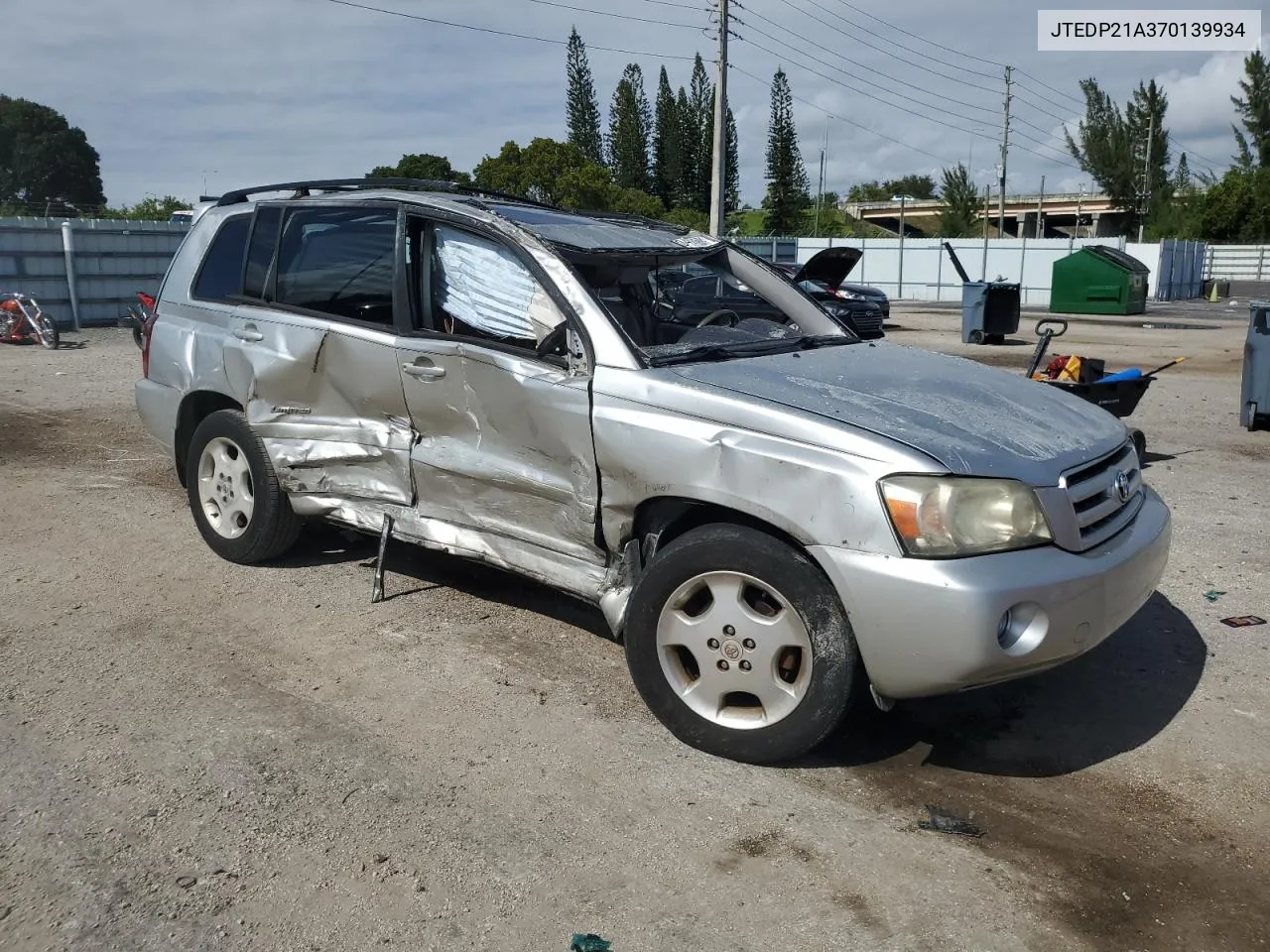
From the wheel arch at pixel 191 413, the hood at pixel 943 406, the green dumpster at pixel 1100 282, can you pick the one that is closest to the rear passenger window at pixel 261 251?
the wheel arch at pixel 191 413

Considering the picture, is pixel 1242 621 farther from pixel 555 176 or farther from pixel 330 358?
pixel 555 176

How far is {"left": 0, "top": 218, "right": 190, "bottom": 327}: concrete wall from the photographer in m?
18.7

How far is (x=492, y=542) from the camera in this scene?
4.34m

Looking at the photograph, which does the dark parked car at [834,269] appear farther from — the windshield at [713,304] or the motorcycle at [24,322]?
the motorcycle at [24,322]

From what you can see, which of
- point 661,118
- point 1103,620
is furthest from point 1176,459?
point 661,118

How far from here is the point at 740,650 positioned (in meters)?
3.51

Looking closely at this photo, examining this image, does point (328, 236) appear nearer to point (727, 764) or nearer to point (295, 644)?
point (295, 644)

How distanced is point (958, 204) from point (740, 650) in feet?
250

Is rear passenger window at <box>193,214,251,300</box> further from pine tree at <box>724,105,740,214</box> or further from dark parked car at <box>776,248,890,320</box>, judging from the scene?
pine tree at <box>724,105,740,214</box>

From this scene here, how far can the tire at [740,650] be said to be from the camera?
3357mm

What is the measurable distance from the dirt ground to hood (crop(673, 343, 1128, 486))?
39.7 inches

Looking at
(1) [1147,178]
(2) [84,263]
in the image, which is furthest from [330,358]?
(1) [1147,178]

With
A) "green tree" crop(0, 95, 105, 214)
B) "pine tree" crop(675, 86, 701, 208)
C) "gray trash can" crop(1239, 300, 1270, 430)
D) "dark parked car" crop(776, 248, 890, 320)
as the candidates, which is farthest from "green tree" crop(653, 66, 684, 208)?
"gray trash can" crop(1239, 300, 1270, 430)

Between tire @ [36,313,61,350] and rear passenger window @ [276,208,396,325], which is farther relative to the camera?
tire @ [36,313,61,350]
